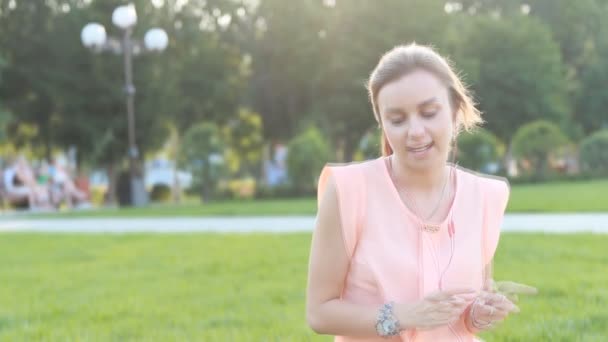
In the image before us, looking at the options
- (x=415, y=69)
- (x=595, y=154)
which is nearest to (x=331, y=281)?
(x=415, y=69)

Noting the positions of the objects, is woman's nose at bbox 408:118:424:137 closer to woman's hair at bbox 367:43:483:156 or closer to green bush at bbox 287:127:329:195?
woman's hair at bbox 367:43:483:156

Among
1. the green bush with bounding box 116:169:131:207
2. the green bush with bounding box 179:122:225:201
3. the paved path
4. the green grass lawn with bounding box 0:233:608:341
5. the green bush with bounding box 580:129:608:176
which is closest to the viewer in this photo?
the green grass lawn with bounding box 0:233:608:341

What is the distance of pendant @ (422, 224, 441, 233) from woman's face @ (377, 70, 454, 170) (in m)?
0.19

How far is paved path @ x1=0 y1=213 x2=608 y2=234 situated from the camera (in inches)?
400

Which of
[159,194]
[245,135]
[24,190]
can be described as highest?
[245,135]

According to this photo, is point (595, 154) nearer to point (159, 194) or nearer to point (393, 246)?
point (159, 194)

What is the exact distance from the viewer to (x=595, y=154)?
85.4ft

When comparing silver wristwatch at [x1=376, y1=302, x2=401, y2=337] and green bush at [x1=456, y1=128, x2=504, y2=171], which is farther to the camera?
green bush at [x1=456, y1=128, x2=504, y2=171]

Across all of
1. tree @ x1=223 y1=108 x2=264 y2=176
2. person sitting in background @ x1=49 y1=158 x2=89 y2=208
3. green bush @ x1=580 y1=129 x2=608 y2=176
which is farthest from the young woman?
tree @ x1=223 y1=108 x2=264 y2=176

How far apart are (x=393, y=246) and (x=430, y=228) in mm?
132

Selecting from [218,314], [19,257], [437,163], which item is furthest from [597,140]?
[437,163]

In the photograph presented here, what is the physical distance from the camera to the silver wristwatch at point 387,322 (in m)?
2.19

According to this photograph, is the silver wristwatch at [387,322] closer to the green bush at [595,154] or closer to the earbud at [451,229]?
the earbud at [451,229]

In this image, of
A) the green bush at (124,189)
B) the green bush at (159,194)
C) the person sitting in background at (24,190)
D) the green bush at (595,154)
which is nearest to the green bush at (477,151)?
the green bush at (595,154)
